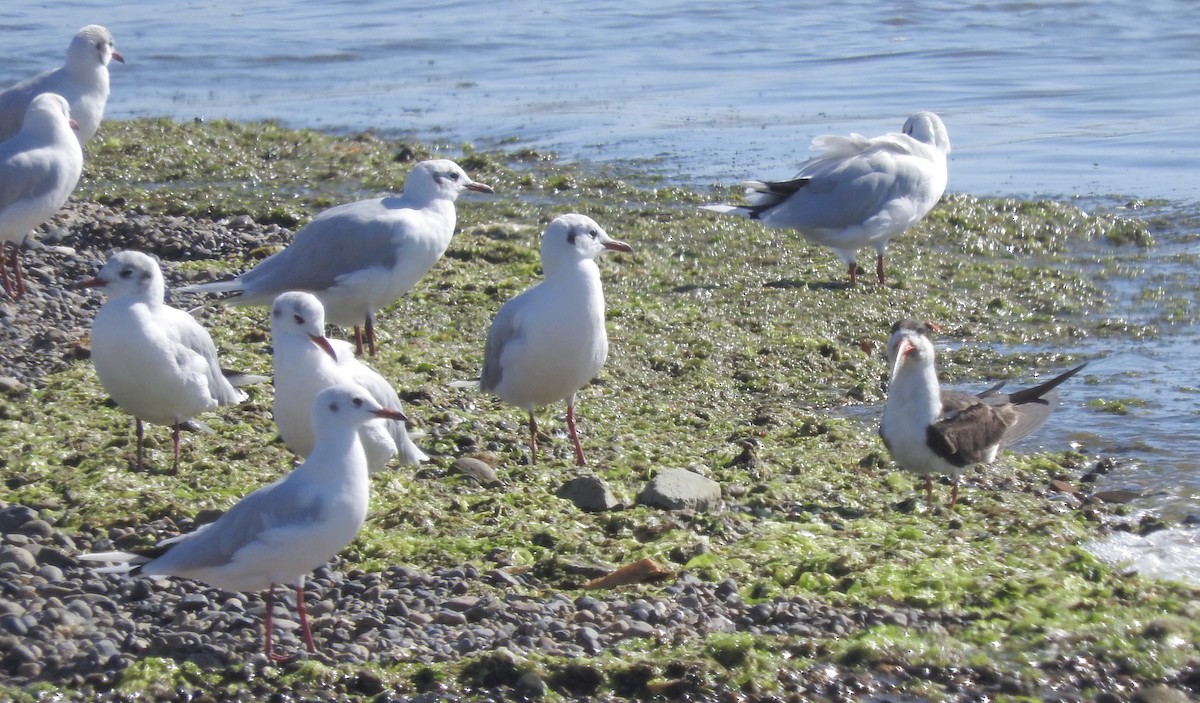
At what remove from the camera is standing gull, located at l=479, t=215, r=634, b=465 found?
21.9ft

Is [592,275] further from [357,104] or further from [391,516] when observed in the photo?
[357,104]

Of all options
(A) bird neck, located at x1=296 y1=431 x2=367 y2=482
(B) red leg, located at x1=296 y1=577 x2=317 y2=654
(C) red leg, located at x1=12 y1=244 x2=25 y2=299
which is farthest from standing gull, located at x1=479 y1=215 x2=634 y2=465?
(C) red leg, located at x1=12 y1=244 x2=25 y2=299

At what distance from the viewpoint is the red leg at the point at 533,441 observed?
22.2ft

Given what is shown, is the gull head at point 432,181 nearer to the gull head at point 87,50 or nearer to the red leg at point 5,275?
the red leg at point 5,275

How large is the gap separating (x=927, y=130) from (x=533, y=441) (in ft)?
18.7

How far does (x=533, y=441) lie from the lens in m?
6.82

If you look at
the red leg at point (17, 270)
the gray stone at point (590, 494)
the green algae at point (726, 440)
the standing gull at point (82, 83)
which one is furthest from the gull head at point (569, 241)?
the standing gull at point (82, 83)

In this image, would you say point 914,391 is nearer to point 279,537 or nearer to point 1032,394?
point 1032,394

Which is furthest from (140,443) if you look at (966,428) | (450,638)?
(966,428)

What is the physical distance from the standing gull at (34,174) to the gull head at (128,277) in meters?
2.60

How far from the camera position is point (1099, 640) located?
15.8 feet

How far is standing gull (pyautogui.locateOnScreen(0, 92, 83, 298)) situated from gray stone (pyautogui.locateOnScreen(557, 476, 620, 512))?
4.07 metres

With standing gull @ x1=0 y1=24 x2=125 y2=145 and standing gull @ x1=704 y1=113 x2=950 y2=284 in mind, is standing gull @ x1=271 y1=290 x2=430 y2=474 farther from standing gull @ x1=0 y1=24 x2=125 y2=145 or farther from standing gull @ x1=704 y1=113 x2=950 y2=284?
standing gull @ x1=0 y1=24 x2=125 y2=145

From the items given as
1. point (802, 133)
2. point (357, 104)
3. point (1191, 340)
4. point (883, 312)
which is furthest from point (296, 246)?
point (357, 104)
